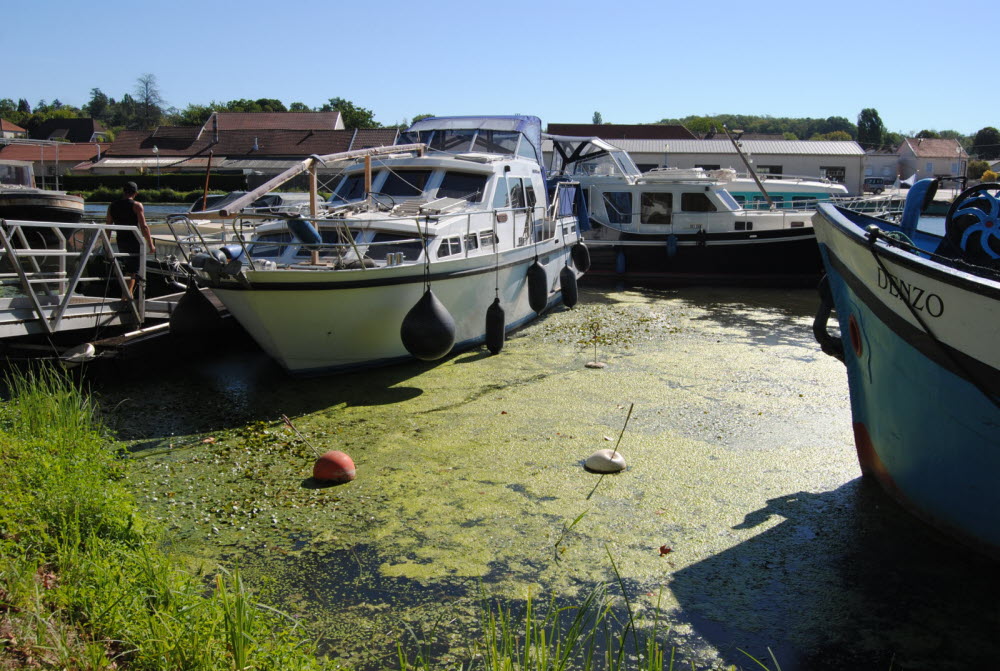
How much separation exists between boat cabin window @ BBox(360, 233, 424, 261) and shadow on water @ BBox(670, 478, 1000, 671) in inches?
188

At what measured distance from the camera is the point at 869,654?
3.60 metres

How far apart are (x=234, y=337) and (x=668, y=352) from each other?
17.7ft

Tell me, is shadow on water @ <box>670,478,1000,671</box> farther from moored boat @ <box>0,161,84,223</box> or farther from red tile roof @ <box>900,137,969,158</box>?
red tile roof @ <box>900,137,969,158</box>

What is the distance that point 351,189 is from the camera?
1058 cm

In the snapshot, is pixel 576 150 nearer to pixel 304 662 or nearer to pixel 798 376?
pixel 798 376

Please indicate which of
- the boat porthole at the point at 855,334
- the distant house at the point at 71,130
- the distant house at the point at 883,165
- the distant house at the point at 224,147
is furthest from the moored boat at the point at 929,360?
the distant house at the point at 71,130

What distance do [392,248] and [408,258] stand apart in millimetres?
213

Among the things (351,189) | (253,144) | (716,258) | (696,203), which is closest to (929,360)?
(351,189)

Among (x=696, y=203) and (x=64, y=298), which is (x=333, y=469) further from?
(x=696, y=203)

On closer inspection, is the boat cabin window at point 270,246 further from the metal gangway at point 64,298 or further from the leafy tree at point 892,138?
the leafy tree at point 892,138

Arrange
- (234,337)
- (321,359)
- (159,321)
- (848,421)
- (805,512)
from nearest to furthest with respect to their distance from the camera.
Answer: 1. (805,512)
2. (848,421)
3. (321,359)
4. (159,321)
5. (234,337)

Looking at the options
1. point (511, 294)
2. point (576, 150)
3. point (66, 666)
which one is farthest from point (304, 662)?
point (576, 150)

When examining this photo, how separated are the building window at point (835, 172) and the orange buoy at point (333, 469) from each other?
4412 centimetres

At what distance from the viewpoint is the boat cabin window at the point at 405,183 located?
10.1 metres
